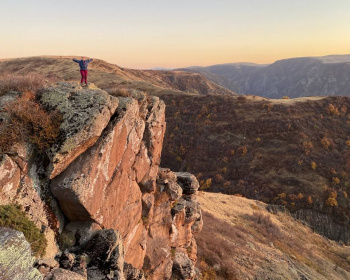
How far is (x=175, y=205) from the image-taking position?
1766 centimetres

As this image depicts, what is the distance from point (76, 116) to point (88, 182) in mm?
2484

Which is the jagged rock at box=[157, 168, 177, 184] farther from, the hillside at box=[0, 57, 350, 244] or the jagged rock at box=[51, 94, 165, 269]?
the hillside at box=[0, 57, 350, 244]

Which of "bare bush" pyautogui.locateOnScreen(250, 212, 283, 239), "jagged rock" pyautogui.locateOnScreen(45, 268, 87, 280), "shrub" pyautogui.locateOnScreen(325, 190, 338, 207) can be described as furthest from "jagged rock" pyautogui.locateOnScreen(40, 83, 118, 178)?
"shrub" pyautogui.locateOnScreen(325, 190, 338, 207)

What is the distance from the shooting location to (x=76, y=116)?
29.1 ft

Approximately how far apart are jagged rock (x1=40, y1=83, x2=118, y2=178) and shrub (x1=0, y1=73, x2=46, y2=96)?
57cm

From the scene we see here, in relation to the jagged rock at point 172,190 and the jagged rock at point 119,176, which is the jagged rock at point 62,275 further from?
the jagged rock at point 172,190

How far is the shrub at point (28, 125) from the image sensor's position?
774 centimetres

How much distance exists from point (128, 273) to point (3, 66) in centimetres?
13065

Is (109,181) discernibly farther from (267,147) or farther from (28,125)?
(267,147)

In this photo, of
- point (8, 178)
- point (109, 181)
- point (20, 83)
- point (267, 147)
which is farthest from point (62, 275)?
point (267, 147)

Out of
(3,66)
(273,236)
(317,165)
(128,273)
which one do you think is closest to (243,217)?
(273,236)

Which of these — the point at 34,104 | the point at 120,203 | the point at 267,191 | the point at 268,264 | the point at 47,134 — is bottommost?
the point at 267,191

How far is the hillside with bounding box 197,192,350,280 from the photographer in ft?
66.6

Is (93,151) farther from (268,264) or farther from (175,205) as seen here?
(268,264)
